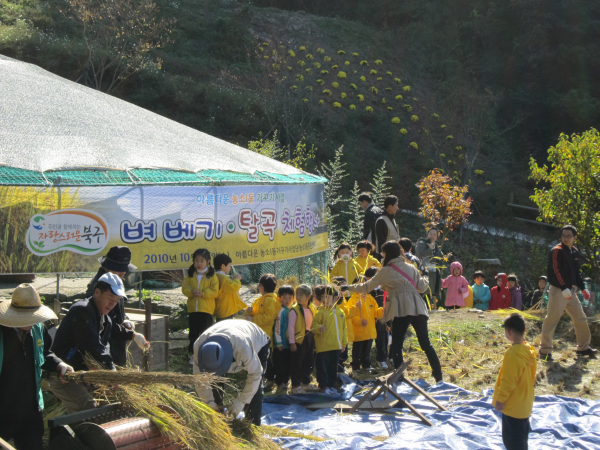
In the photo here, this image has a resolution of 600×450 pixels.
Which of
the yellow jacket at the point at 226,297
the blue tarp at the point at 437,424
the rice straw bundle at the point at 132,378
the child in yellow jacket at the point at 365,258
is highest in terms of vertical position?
the child in yellow jacket at the point at 365,258

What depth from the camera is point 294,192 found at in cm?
747

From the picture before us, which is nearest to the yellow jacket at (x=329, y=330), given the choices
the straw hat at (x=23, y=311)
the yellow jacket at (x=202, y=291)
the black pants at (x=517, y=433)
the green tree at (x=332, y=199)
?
the yellow jacket at (x=202, y=291)

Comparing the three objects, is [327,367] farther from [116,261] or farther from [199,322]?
[116,261]

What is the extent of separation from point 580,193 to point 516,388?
29.4ft

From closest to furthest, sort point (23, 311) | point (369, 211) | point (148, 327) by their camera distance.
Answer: point (23, 311) < point (148, 327) < point (369, 211)

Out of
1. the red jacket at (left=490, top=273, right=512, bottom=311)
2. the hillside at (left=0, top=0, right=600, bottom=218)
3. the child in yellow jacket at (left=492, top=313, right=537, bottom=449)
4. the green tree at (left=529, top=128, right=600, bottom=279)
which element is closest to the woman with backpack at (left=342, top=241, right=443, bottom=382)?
the child in yellow jacket at (left=492, top=313, right=537, bottom=449)

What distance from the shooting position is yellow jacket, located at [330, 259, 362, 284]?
714cm

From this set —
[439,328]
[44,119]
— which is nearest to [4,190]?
[44,119]

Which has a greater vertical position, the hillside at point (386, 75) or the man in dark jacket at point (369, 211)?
the hillside at point (386, 75)

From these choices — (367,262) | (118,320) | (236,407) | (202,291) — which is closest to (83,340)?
(118,320)

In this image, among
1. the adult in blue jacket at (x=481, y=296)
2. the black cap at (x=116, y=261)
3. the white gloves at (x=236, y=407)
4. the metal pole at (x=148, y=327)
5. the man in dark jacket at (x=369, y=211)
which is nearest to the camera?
the white gloves at (x=236, y=407)

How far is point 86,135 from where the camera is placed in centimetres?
660

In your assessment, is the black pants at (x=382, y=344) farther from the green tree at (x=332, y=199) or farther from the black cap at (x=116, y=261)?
the black cap at (x=116, y=261)

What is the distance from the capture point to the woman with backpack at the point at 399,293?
5.69 m
